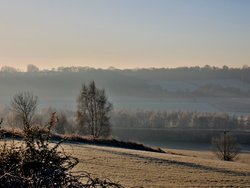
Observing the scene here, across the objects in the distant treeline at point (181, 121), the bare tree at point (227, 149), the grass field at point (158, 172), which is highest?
the distant treeline at point (181, 121)

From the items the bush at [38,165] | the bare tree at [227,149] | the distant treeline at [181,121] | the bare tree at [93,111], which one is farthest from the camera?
the distant treeline at [181,121]

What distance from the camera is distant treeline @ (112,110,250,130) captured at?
5399 inches

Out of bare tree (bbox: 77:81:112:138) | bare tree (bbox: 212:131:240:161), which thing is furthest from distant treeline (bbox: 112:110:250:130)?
bare tree (bbox: 212:131:240:161)

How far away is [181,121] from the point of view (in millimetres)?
144500

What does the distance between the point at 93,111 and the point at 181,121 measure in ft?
231

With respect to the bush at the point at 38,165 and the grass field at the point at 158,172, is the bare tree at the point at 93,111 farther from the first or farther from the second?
the bush at the point at 38,165

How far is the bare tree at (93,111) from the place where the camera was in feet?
252

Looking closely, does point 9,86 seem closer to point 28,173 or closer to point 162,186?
point 162,186

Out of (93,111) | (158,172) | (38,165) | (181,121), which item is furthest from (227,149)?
(181,121)

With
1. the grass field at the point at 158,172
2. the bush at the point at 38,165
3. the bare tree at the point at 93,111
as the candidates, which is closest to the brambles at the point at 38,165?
the bush at the point at 38,165

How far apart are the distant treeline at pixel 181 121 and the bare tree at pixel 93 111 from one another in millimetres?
57583

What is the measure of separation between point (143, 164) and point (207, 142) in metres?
83.1

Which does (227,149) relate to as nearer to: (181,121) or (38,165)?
(38,165)

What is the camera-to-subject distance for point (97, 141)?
139 ft
